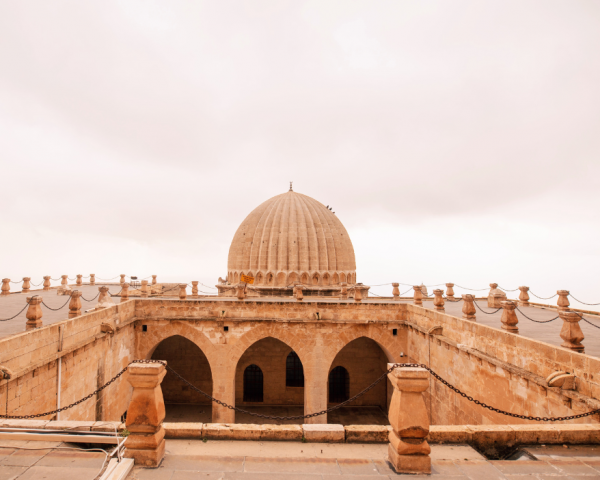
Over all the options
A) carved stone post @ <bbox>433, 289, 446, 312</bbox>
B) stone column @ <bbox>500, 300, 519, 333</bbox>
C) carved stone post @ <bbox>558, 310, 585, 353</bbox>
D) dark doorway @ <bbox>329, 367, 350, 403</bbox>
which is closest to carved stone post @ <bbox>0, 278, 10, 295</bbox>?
dark doorway @ <bbox>329, 367, 350, 403</bbox>

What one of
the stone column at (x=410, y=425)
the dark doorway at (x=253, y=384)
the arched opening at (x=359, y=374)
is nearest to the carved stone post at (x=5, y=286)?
the dark doorway at (x=253, y=384)

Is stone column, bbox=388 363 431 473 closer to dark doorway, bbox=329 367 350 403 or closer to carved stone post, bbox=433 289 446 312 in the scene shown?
carved stone post, bbox=433 289 446 312

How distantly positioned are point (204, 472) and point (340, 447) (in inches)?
72.1

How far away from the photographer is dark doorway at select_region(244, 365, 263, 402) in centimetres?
1773

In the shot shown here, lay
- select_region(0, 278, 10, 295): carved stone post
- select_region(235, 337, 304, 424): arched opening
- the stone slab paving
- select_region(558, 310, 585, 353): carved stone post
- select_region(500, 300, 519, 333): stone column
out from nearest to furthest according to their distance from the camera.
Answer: the stone slab paving < select_region(558, 310, 585, 353): carved stone post < select_region(500, 300, 519, 333): stone column < select_region(235, 337, 304, 424): arched opening < select_region(0, 278, 10, 295): carved stone post

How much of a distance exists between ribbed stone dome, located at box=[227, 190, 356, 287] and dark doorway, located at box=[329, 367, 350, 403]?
5088 millimetres

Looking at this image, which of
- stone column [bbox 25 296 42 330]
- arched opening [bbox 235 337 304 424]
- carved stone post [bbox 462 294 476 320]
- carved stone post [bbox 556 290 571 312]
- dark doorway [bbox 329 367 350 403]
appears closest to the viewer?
stone column [bbox 25 296 42 330]

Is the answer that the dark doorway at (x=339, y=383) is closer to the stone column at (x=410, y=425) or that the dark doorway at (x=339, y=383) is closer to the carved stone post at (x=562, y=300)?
the carved stone post at (x=562, y=300)

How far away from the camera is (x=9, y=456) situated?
4.36 m

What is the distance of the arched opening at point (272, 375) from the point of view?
17562 mm

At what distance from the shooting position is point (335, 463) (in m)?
4.46

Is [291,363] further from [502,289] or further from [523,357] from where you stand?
[523,357]

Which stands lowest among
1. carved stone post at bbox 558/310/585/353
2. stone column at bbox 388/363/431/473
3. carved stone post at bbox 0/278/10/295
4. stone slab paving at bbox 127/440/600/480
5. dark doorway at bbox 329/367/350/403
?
dark doorway at bbox 329/367/350/403

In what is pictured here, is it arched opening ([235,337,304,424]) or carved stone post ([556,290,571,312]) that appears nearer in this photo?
carved stone post ([556,290,571,312])
